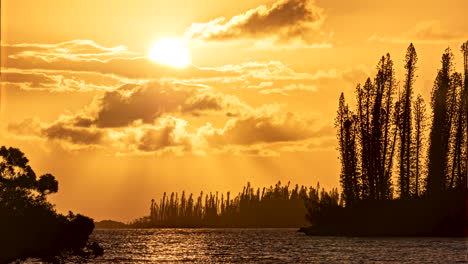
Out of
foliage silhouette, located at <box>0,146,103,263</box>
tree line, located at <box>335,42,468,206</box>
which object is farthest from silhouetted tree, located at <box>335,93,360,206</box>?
foliage silhouette, located at <box>0,146,103,263</box>

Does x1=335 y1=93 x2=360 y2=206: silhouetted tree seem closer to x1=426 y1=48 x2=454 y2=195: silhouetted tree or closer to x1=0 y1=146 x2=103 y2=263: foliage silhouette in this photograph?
x1=426 y1=48 x2=454 y2=195: silhouetted tree

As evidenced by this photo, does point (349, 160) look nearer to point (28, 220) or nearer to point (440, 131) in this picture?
point (440, 131)

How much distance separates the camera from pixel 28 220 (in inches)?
2299

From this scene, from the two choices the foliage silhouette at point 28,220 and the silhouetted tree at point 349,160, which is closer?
the foliage silhouette at point 28,220

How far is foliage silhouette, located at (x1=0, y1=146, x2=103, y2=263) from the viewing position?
5752 centimetres

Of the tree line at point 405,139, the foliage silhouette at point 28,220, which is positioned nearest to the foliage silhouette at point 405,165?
the tree line at point 405,139

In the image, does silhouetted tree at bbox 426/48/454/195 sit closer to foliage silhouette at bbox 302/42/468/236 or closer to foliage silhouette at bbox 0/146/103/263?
foliage silhouette at bbox 302/42/468/236

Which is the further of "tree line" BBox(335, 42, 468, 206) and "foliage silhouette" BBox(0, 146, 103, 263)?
"tree line" BBox(335, 42, 468, 206)

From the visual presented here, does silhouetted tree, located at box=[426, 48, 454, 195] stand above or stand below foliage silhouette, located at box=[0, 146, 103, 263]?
above

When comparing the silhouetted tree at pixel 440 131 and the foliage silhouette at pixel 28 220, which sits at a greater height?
the silhouetted tree at pixel 440 131

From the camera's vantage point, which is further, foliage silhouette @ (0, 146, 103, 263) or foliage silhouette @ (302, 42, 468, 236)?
foliage silhouette @ (302, 42, 468, 236)

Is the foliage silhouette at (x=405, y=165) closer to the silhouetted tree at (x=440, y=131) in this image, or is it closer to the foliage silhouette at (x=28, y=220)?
the silhouetted tree at (x=440, y=131)

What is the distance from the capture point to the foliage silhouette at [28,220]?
189 feet

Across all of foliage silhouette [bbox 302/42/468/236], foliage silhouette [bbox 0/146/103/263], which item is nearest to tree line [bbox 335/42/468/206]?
foliage silhouette [bbox 302/42/468/236]
